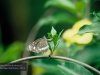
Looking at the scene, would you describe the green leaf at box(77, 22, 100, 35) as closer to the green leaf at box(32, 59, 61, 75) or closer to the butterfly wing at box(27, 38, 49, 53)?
the butterfly wing at box(27, 38, 49, 53)

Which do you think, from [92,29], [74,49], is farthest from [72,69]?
[74,49]

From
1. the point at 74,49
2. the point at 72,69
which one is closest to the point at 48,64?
the point at 74,49

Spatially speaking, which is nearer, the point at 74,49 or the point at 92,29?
the point at 92,29

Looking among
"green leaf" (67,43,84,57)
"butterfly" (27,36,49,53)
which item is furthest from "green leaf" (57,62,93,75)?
"green leaf" (67,43,84,57)

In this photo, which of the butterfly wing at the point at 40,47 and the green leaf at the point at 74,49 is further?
the green leaf at the point at 74,49

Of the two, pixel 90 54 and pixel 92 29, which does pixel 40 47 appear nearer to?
pixel 92 29

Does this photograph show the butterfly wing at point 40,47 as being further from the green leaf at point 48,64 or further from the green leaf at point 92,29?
the green leaf at point 48,64

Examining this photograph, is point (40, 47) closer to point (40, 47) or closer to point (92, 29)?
point (40, 47)

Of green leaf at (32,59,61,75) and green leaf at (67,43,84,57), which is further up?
green leaf at (67,43,84,57)

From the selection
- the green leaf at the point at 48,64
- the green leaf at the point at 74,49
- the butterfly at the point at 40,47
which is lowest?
the green leaf at the point at 48,64

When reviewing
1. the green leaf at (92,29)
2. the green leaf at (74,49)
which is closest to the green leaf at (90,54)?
the green leaf at (74,49)

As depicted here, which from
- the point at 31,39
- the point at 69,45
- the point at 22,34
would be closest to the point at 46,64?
the point at 69,45
